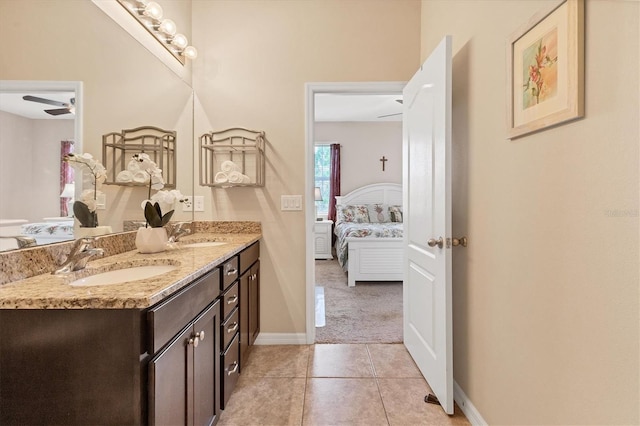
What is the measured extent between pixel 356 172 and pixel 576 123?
564cm

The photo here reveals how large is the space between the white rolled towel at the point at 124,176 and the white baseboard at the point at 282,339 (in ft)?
5.10

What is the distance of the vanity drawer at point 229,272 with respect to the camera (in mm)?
1631

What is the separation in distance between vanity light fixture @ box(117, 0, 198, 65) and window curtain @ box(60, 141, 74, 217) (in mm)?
1024

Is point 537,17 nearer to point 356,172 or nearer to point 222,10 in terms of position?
point 222,10

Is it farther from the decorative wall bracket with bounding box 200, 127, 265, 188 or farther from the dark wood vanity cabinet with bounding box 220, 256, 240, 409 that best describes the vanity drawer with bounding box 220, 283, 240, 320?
the decorative wall bracket with bounding box 200, 127, 265, 188

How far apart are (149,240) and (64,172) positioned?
1.67ft

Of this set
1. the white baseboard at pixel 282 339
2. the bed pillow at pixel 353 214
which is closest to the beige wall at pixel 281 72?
the white baseboard at pixel 282 339

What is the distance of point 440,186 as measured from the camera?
173cm

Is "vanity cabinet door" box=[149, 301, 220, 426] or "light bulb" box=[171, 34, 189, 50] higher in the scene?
"light bulb" box=[171, 34, 189, 50]

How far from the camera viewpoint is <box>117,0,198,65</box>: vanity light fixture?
194 centimetres

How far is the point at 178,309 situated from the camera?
1124 mm

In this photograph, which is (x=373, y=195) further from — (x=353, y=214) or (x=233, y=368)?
(x=233, y=368)

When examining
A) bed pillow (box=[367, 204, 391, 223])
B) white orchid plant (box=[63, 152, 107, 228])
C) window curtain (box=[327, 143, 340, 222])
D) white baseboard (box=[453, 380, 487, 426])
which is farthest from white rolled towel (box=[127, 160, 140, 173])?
window curtain (box=[327, 143, 340, 222])

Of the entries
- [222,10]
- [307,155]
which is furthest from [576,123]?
[222,10]
